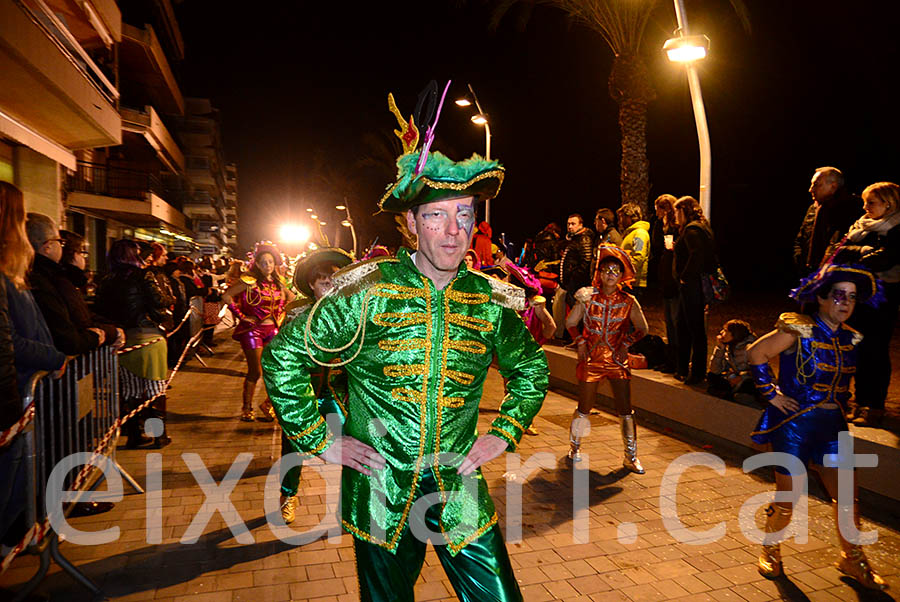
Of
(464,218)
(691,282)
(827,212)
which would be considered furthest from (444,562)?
(691,282)

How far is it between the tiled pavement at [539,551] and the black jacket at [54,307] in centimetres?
147

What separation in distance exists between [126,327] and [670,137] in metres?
25.0

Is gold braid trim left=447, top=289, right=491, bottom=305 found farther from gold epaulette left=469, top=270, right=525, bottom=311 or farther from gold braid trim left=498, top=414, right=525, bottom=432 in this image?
gold braid trim left=498, top=414, right=525, bottom=432

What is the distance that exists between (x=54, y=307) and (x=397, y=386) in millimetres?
3570

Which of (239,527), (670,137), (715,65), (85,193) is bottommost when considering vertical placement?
(239,527)

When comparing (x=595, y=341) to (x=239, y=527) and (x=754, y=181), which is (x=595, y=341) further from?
(x=754, y=181)

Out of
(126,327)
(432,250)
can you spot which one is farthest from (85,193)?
(432,250)

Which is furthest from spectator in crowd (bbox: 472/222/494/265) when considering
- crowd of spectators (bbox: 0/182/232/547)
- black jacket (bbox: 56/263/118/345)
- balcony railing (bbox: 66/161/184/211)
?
balcony railing (bbox: 66/161/184/211)

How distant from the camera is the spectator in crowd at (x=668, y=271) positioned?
861 cm

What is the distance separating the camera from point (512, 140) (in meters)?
35.7

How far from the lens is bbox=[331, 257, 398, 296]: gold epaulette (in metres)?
2.56

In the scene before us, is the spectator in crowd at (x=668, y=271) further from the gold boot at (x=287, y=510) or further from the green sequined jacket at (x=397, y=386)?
the green sequined jacket at (x=397, y=386)

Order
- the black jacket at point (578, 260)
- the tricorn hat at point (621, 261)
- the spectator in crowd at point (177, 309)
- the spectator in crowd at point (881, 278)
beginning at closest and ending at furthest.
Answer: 1. the spectator in crowd at point (881, 278)
2. the tricorn hat at point (621, 261)
3. the black jacket at point (578, 260)
4. the spectator in crowd at point (177, 309)

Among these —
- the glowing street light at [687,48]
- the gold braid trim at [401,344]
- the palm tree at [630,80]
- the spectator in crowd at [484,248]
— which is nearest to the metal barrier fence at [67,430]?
the gold braid trim at [401,344]
